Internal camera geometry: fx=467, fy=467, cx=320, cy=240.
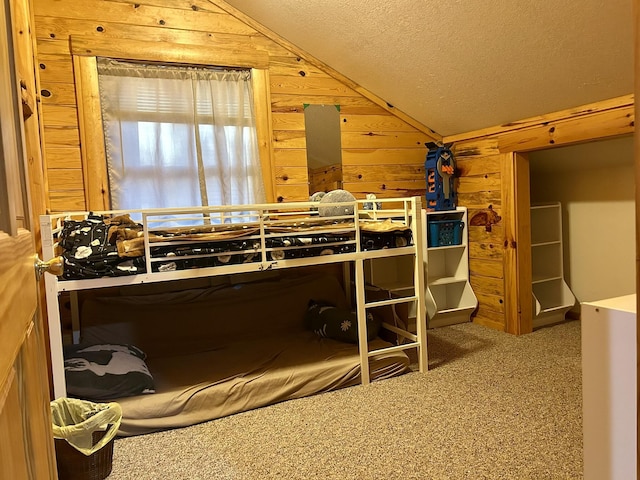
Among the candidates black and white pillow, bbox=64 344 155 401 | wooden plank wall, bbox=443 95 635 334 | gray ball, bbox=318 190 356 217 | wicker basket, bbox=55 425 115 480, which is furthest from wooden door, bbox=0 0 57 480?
wooden plank wall, bbox=443 95 635 334

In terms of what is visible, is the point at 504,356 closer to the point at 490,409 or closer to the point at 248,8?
the point at 490,409

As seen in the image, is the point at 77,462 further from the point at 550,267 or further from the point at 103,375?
the point at 550,267

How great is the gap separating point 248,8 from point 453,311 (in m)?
2.82

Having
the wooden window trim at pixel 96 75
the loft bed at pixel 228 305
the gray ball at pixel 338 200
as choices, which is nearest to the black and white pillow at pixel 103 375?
the loft bed at pixel 228 305

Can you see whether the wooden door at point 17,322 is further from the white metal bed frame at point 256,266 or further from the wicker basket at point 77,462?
the white metal bed frame at point 256,266

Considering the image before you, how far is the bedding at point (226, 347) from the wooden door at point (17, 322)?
150cm

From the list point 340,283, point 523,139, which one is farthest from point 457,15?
point 340,283

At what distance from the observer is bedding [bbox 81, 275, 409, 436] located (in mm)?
2412

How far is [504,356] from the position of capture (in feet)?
10.3

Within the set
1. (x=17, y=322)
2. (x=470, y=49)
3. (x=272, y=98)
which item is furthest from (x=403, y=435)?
(x=272, y=98)

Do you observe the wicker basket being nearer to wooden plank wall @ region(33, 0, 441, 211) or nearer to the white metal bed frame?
the white metal bed frame

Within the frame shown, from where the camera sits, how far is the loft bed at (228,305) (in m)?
2.23

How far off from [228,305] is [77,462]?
5.01 ft

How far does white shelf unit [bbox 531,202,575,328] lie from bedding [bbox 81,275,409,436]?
5.63 ft
